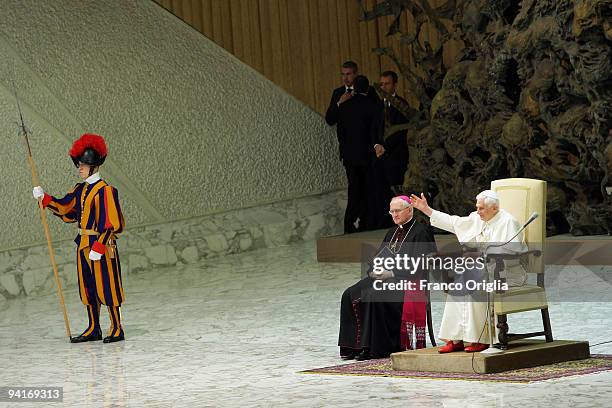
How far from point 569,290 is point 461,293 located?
3.10m

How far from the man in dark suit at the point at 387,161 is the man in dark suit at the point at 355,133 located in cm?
9

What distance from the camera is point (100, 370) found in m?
7.96

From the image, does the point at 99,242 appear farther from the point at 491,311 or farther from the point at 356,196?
the point at 356,196

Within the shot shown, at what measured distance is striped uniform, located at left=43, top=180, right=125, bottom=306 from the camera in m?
9.19

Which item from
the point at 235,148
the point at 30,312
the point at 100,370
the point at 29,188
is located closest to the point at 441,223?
the point at 100,370

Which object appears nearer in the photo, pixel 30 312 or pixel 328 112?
pixel 30 312

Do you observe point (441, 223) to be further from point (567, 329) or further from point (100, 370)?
point (100, 370)

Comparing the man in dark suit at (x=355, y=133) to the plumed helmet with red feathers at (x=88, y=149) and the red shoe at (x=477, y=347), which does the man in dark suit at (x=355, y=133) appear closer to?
the plumed helmet with red feathers at (x=88, y=149)

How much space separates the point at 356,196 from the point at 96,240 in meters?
5.15

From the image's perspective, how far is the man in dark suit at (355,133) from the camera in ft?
44.3

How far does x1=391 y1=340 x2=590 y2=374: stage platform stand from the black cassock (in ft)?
1.67

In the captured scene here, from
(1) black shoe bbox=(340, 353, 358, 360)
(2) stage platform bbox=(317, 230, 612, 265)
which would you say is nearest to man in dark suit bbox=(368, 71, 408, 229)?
(2) stage platform bbox=(317, 230, 612, 265)

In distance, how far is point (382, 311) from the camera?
779 centimetres

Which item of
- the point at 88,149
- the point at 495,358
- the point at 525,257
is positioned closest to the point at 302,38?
the point at 88,149
